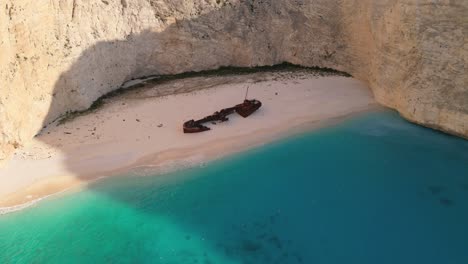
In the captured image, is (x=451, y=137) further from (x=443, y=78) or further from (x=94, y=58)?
(x=94, y=58)

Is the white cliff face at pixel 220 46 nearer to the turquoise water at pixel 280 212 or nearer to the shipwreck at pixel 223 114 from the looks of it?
the turquoise water at pixel 280 212

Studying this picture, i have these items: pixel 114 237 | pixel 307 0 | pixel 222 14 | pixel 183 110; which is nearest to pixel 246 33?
pixel 222 14

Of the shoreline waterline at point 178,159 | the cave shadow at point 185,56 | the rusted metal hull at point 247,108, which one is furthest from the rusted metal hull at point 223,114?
the cave shadow at point 185,56

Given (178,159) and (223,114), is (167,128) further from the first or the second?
(223,114)

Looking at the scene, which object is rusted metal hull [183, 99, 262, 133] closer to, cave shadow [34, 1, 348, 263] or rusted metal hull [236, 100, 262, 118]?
rusted metal hull [236, 100, 262, 118]

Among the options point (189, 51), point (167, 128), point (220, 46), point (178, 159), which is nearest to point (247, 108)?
point (167, 128)

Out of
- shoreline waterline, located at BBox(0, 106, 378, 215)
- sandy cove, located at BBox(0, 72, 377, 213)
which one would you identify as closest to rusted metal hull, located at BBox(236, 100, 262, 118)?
sandy cove, located at BBox(0, 72, 377, 213)
